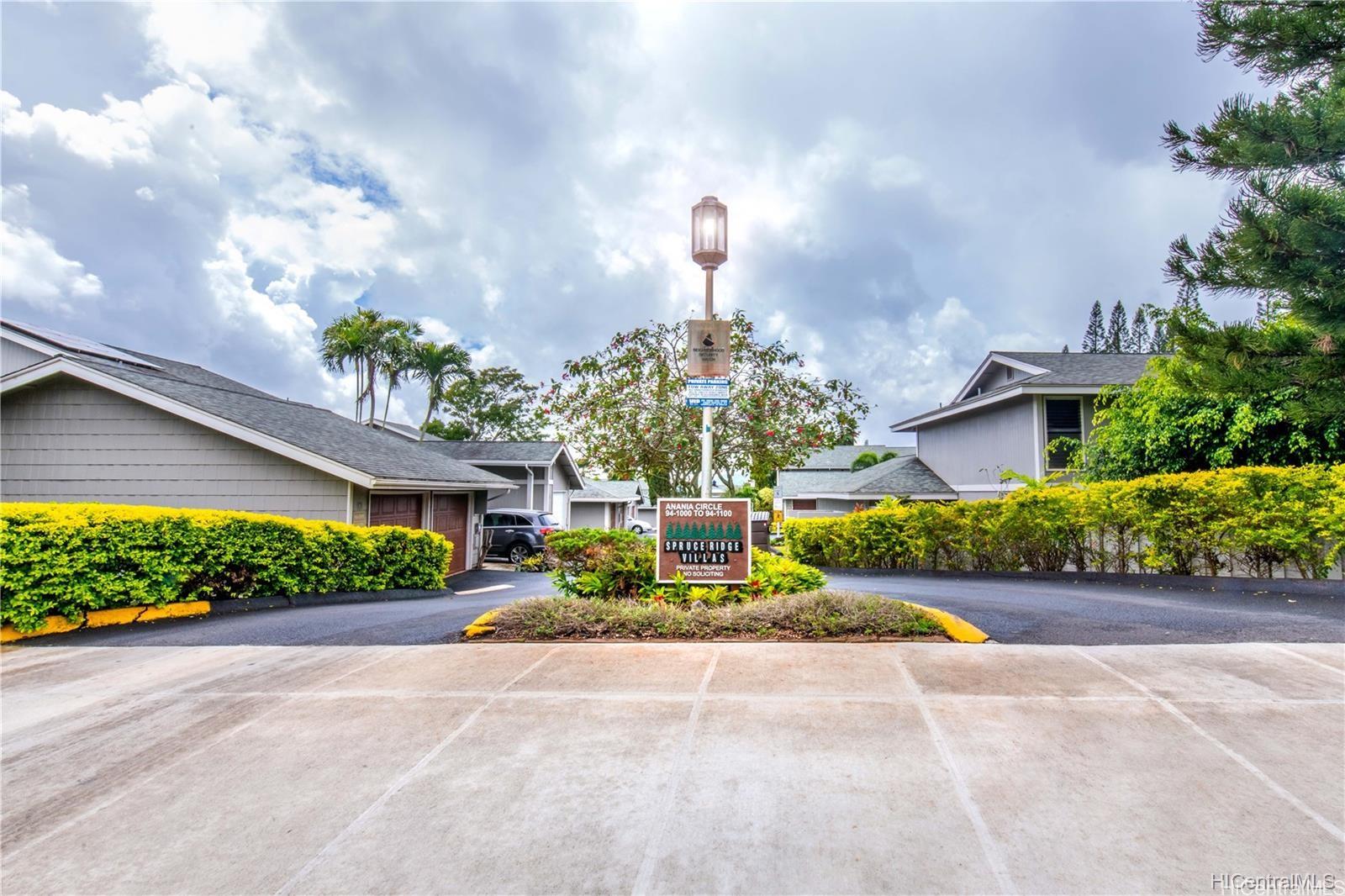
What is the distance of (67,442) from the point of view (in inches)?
481

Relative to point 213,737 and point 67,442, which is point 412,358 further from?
point 213,737

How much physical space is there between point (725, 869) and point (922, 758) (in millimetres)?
1376

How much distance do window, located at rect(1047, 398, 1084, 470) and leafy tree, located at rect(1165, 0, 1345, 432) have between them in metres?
11.3

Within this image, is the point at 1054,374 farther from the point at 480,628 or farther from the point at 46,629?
the point at 46,629

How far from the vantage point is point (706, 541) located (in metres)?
7.20

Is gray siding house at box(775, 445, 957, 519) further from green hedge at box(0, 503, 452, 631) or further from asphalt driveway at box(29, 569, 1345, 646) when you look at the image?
green hedge at box(0, 503, 452, 631)

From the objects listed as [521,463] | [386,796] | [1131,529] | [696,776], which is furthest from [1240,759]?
[521,463]

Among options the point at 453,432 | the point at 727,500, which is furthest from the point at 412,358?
the point at 727,500

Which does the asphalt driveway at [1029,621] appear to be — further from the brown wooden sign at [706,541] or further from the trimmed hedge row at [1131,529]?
the brown wooden sign at [706,541]

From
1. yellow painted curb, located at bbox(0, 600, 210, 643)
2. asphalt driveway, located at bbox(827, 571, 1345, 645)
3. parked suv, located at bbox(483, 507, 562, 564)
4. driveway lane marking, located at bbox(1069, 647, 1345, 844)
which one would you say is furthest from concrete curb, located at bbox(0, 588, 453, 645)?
driveway lane marking, located at bbox(1069, 647, 1345, 844)

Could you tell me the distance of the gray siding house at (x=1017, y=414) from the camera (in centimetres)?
1705

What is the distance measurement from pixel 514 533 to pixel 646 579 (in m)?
14.8

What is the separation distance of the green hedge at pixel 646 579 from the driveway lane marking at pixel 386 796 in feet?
8.10

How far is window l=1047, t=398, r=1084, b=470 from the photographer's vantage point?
17.4m
